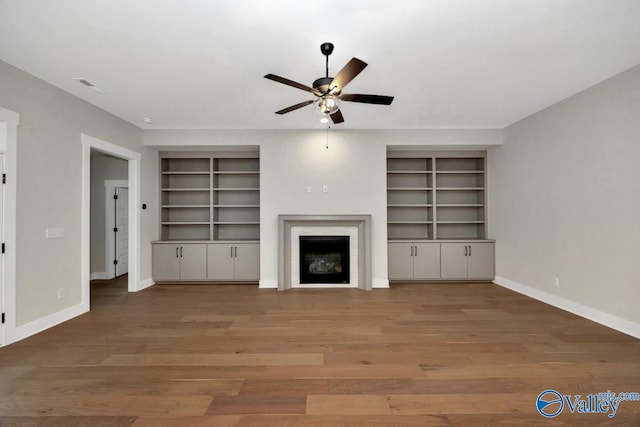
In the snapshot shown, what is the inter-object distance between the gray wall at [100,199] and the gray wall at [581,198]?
23.1 ft

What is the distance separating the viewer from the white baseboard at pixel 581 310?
2951 millimetres

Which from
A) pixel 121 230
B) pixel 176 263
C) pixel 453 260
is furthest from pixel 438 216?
pixel 121 230

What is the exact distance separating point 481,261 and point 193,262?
504 cm

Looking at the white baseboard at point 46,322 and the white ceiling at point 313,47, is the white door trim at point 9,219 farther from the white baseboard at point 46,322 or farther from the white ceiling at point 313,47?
the white ceiling at point 313,47

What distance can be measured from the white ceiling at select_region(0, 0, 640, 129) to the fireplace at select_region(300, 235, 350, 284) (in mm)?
2226

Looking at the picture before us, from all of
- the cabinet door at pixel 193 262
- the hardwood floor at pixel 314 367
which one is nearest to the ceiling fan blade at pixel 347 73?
the hardwood floor at pixel 314 367

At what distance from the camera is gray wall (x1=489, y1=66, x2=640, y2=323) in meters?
2.98

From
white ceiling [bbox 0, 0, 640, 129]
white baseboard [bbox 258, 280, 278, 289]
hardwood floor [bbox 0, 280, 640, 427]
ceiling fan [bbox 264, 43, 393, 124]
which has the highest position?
white ceiling [bbox 0, 0, 640, 129]

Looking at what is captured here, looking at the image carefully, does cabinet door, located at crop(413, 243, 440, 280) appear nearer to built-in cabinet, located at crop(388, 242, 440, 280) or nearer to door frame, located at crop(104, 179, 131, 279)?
built-in cabinet, located at crop(388, 242, 440, 280)

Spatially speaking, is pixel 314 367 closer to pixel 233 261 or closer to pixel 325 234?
pixel 325 234

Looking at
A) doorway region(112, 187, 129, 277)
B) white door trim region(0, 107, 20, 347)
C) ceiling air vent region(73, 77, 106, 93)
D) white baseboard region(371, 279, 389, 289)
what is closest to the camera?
white door trim region(0, 107, 20, 347)

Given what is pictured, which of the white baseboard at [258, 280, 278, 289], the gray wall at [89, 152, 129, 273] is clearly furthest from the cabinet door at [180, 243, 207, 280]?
the gray wall at [89, 152, 129, 273]

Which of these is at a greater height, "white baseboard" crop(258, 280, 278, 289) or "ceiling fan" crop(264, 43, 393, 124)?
"ceiling fan" crop(264, 43, 393, 124)

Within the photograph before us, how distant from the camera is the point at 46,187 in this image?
3184 mm
